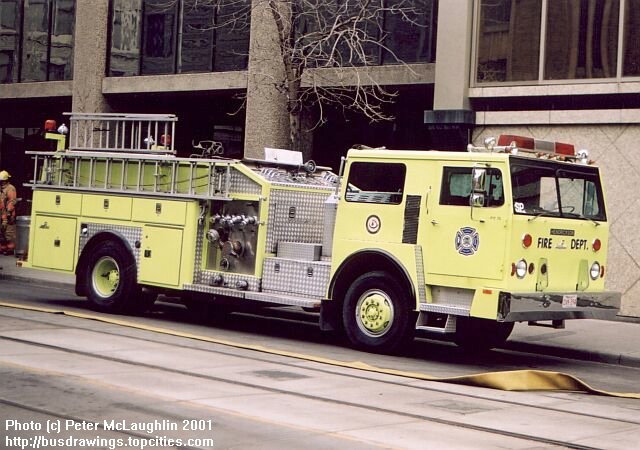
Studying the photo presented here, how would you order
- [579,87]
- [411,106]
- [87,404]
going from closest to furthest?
[87,404] → [579,87] → [411,106]

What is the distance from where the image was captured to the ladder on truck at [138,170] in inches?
579

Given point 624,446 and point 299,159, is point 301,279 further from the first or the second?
point 624,446

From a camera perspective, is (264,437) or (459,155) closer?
(264,437)

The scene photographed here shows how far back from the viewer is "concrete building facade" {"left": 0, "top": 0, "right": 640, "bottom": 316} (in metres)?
18.3

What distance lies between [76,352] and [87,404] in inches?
114

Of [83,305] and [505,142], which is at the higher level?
[505,142]

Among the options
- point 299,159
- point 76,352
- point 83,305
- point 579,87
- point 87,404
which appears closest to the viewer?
point 87,404

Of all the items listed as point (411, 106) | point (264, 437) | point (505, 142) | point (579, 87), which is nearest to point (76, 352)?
point (264, 437)

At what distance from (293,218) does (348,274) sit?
56.9 inches

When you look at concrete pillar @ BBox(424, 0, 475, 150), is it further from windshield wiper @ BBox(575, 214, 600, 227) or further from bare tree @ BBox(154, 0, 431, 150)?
windshield wiper @ BBox(575, 214, 600, 227)

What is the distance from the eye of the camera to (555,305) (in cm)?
1243

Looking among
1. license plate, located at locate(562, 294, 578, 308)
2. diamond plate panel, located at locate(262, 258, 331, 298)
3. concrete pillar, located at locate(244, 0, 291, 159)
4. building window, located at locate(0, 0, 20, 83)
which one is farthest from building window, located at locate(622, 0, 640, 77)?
building window, located at locate(0, 0, 20, 83)

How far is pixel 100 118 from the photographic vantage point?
16.0m

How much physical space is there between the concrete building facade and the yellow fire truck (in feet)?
16.4
